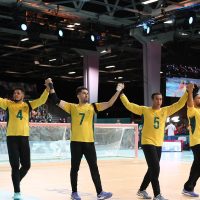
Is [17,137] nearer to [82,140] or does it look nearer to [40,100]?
[40,100]

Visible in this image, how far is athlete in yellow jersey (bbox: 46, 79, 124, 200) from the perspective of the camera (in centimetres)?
619

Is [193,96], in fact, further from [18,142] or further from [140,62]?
[140,62]

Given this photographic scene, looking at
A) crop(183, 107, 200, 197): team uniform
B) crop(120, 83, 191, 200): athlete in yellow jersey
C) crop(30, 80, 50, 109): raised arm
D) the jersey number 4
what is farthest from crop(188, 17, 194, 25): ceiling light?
the jersey number 4

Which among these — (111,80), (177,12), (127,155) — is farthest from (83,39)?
(111,80)

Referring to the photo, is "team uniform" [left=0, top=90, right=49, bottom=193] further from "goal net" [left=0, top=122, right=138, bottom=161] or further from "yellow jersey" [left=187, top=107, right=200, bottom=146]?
"goal net" [left=0, top=122, right=138, bottom=161]

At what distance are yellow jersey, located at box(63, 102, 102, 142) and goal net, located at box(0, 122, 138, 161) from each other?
248 inches

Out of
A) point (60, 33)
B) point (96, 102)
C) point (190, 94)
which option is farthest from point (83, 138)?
point (60, 33)

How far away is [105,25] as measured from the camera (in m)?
19.9

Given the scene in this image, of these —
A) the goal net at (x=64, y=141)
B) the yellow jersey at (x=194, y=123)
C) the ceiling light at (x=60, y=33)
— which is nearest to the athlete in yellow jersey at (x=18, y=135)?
the yellow jersey at (x=194, y=123)

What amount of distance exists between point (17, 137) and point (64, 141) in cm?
737

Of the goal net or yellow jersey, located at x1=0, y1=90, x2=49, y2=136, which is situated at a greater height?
yellow jersey, located at x1=0, y1=90, x2=49, y2=136

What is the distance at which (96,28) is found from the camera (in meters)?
18.9

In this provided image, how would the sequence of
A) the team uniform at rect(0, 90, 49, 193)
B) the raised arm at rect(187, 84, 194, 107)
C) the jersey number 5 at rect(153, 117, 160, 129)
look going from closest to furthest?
the team uniform at rect(0, 90, 49, 193)
the jersey number 5 at rect(153, 117, 160, 129)
the raised arm at rect(187, 84, 194, 107)

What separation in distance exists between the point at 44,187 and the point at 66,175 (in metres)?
2.18
